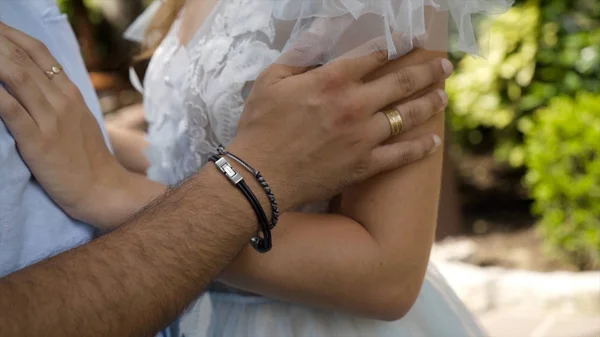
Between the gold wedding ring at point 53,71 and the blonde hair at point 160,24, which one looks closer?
the gold wedding ring at point 53,71

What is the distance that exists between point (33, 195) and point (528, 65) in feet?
12.5

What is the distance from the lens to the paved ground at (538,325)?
3.22 m

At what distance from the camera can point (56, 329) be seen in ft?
3.15

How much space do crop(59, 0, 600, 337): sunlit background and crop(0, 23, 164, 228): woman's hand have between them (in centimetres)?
150

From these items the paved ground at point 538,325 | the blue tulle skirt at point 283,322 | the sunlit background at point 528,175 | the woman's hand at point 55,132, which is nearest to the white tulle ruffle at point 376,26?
the woman's hand at point 55,132

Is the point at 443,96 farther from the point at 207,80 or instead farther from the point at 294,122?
the point at 207,80

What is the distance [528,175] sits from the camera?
13.0ft

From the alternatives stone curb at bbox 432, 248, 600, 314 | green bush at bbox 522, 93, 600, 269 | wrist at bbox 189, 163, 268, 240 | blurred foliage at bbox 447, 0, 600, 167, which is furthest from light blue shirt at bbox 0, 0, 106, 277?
blurred foliage at bbox 447, 0, 600, 167

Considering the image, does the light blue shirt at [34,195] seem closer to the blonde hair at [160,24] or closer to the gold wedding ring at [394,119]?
the blonde hair at [160,24]

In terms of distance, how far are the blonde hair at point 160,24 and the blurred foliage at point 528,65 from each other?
109 inches

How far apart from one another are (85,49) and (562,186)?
21.9 feet

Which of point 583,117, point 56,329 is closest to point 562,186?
A: point 583,117

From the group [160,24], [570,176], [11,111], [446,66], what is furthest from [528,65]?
[11,111]

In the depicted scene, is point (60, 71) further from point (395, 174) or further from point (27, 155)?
point (395, 174)
